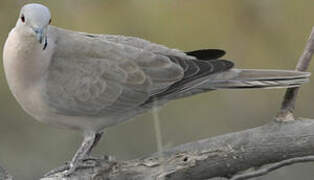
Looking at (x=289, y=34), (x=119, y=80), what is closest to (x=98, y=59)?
(x=119, y=80)

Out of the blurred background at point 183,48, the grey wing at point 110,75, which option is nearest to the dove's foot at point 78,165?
the grey wing at point 110,75

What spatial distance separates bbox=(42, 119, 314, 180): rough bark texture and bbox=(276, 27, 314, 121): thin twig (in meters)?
0.04

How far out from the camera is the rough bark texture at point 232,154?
4133mm

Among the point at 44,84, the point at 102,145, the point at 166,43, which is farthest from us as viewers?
the point at 166,43

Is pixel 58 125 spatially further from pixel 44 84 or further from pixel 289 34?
pixel 289 34

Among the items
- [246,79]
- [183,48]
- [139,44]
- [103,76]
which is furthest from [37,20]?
[183,48]

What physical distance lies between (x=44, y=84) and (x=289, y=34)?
9.41 ft

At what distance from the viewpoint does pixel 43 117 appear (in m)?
4.74

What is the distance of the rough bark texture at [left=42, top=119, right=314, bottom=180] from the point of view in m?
4.13

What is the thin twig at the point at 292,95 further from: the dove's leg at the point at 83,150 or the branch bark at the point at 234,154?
the dove's leg at the point at 83,150

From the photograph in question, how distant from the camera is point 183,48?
7.04 m

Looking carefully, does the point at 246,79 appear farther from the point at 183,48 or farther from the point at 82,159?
the point at 183,48

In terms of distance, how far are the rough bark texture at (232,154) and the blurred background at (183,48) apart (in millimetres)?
2352

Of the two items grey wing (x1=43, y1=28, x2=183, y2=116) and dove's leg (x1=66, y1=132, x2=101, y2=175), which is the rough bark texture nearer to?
dove's leg (x1=66, y1=132, x2=101, y2=175)
